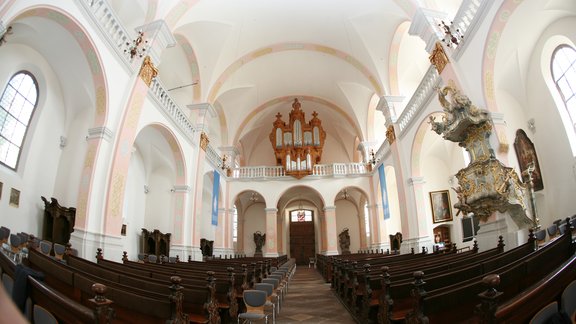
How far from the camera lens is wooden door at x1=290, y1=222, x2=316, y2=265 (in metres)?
24.1

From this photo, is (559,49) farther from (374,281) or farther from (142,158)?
(142,158)

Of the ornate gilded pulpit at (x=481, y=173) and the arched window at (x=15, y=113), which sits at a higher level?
the arched window at (x=15, y=113)

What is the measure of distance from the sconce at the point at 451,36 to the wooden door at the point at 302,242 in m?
18.3

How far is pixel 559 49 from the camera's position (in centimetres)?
862

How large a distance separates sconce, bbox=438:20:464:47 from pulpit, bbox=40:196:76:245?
35.4 ft

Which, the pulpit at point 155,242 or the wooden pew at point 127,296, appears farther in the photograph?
the pulpit at point 155,242

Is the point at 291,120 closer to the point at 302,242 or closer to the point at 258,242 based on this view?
the point at 258,242

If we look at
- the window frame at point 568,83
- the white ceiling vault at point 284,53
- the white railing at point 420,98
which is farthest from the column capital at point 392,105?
the window frame at point 568,83

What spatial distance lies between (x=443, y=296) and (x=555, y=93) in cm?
926

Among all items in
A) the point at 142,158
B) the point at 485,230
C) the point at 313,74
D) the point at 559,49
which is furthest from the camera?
the point at 313,74

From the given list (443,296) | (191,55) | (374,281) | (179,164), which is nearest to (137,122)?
(179,164)

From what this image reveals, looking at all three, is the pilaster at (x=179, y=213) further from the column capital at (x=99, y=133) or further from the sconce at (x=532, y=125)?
the sconce at (x=532, y=125)

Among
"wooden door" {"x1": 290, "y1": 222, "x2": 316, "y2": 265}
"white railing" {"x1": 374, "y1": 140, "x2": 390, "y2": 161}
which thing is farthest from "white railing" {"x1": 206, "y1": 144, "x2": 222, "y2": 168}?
"wooden door" {"x1": 290, "y1": 222, "x2": 316, "y2": 265}

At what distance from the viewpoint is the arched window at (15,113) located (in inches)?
309
